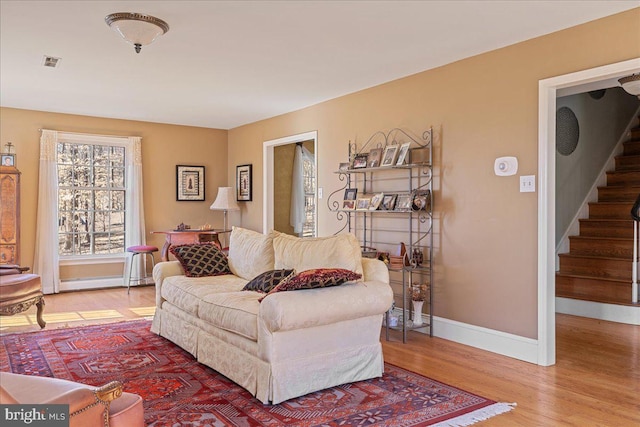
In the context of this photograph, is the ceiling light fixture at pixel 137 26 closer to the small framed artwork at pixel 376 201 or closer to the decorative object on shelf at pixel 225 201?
the small framed artwork at pixel 376 201

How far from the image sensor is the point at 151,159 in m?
7.57

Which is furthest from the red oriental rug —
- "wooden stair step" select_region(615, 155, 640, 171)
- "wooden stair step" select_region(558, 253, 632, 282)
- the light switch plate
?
"wooden stair step" select_region(615, 155, 640, 171)

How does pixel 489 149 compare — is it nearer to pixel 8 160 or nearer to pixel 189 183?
pixel 189 183

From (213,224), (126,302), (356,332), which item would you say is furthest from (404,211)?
(213,224)

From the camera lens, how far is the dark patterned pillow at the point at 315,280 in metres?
3.02

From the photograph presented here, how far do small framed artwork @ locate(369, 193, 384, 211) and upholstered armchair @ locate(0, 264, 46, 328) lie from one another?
3252 mm

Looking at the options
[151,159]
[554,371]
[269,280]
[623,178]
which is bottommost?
[554,371]

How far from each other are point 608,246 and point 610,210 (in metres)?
0.61

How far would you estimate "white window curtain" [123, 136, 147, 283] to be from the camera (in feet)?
24.0

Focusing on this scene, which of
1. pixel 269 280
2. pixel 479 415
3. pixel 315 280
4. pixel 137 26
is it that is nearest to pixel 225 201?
pixel 269 280

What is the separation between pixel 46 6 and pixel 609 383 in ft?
14.3

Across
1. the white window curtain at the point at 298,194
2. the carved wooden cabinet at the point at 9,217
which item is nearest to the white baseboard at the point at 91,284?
the carved wooden cabinet at the point at 9,217

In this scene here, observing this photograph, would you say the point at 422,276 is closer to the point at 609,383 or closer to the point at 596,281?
the point at 609,383

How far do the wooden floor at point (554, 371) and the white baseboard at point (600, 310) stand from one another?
14cm
